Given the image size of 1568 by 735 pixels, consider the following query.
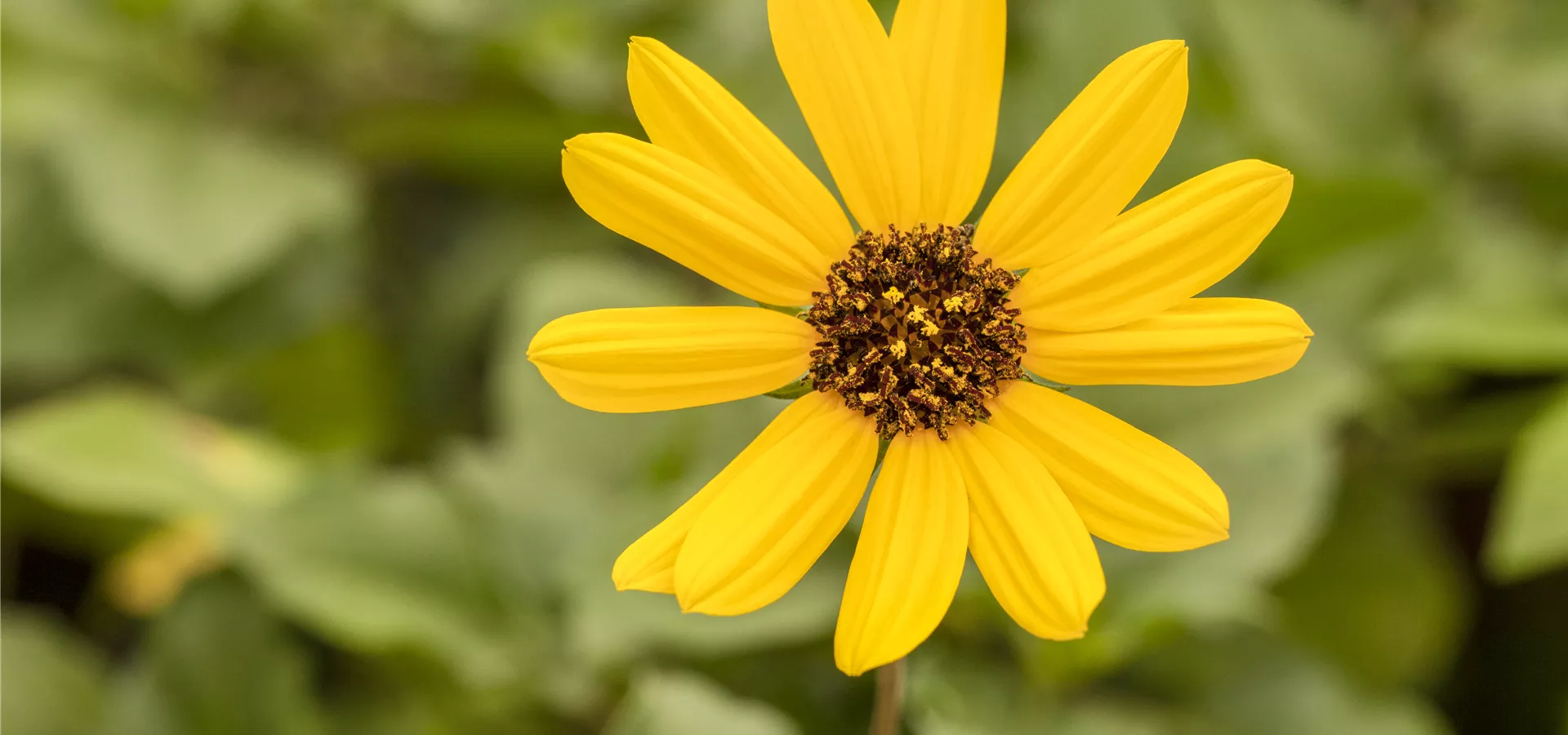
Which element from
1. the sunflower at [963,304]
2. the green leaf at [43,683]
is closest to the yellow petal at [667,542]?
the sunflower at [963,304]

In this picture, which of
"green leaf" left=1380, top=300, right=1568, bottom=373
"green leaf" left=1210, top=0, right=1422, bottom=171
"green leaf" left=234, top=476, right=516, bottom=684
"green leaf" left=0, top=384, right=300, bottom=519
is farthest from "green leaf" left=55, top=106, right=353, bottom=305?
"green leaf" left=1380, top=300, right=1568, bottom=373

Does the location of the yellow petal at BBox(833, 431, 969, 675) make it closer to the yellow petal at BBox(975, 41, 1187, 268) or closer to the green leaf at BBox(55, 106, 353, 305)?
the yellow petal at BBox(975, 41, 1187, 268)

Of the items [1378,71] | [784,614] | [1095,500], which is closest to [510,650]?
[784,614]

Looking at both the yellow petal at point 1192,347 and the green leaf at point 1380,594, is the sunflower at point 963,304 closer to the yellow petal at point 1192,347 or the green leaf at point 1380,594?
the yellow petal at point 1192,347

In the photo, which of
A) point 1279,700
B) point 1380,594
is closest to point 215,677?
point 1279,700

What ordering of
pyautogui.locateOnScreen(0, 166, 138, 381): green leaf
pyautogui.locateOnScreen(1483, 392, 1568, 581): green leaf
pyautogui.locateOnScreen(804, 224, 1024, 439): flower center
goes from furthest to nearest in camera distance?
pyautogui.locateOnScreen(0, 166, 138, 381): green leaf → pyautogui.locateOnScreen(1483, 392, 1568, 581): green leaf → pyautogui.locateOnScreen(804, 224, 1024, 439): flower center

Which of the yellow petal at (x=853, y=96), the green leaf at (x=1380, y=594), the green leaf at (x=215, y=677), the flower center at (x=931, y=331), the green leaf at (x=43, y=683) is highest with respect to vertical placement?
the green leaf at (x=1380, y=594)
